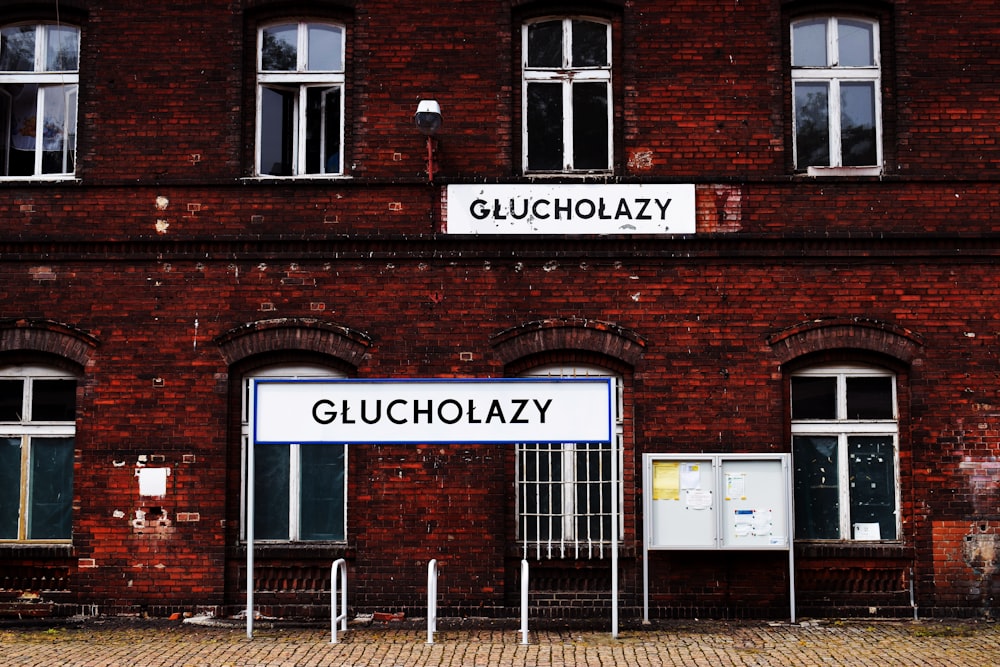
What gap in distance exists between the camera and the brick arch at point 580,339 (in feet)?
37.0

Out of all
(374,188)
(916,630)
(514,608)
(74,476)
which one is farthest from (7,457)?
(916,630)

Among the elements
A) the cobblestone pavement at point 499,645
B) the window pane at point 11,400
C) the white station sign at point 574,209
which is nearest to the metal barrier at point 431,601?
the cobblestone pavement at point 499,645

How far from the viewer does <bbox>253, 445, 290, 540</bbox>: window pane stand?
11.5m

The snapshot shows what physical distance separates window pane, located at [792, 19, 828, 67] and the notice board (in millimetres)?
4395

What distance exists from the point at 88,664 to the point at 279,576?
2431mm

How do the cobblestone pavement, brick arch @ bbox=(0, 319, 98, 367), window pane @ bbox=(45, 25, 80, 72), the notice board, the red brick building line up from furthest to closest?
window pane @ bbox=(45, 25, 80, 72)
brick arch @ bbox=(0, 319, 98, 367)
the red brick building
the notice board
the cobblestone pavement

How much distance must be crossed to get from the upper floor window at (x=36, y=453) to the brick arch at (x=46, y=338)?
0.32m

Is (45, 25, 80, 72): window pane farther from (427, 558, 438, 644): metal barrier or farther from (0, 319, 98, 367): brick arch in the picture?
(427, 558, 438, 644): metal barrier

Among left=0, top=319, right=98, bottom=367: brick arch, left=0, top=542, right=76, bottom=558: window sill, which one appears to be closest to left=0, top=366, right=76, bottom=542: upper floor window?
left=0, top=542, right=76, bottom=558: window sill

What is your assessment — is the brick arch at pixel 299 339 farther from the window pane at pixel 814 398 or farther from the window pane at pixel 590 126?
the window pane at pixel 814 398

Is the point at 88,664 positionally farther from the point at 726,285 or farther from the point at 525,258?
the point at 726,285

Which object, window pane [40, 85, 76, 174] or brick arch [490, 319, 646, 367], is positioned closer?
brick arch [490, 319, 646, 367]

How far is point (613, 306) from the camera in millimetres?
11359

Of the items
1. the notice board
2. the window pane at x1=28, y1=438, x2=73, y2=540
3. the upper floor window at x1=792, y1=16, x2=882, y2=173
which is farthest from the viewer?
the upper floor window at x1=792, y1=16, x2=882, y2=173
